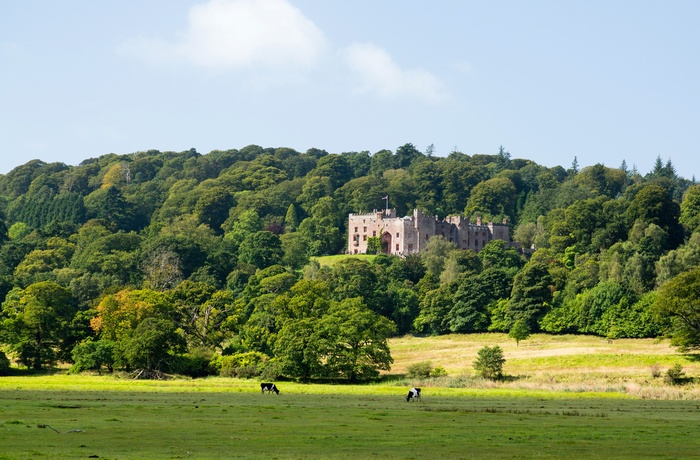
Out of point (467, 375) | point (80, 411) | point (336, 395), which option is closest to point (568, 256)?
point (467, 375)

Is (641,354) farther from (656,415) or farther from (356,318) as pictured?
(656,415)

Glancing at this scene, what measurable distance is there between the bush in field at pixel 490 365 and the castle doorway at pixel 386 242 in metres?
92.0

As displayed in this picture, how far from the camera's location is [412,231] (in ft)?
565

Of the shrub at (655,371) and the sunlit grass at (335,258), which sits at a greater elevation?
the sunlit grass at (335,258)

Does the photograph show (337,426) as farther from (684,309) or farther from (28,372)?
(28,372)

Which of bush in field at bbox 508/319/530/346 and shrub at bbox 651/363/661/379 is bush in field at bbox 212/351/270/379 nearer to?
bush in field at bbox 508/319/530/346

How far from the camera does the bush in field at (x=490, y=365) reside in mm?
80125

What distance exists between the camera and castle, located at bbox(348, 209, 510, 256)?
6762 inches

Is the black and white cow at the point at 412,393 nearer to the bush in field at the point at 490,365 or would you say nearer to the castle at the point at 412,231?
the bush in field at the point at 490,365

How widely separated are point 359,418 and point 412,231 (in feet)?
420

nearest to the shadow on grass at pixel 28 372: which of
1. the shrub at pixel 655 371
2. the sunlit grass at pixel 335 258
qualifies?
the shrub at pixel 655 371

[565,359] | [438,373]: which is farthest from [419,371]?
[565,359]

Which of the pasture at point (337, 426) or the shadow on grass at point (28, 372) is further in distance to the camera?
the shadow on grass at point (28, 372)

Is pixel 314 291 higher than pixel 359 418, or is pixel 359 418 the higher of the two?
pixel 314 291
